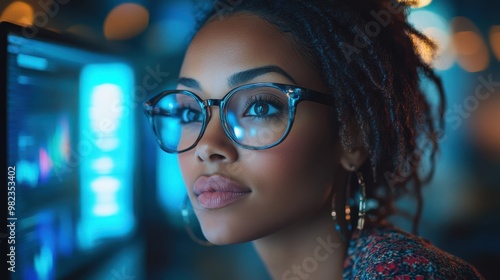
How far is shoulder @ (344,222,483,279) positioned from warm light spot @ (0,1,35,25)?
1.09 metres

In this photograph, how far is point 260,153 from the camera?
Answer: 3.15 feet

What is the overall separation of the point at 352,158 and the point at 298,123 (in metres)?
0.19

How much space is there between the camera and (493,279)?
77.7 inches

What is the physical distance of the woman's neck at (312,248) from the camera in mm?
1103

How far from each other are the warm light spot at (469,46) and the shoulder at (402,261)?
1.72 metres

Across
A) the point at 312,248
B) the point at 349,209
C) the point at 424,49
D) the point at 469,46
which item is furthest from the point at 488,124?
the point at 312,248

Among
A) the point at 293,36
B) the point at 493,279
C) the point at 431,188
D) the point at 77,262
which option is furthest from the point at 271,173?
the point at 431,188

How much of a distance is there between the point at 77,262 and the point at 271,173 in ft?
2.81

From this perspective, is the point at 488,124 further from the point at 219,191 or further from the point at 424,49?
the point at 219,191

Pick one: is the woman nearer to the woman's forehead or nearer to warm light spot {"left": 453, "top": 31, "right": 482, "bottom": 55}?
the woman's forehead

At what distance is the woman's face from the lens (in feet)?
3.17

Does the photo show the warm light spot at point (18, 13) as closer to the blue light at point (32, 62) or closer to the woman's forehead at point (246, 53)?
the blue light at point (32, 62)

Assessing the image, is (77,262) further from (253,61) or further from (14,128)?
(253,61)

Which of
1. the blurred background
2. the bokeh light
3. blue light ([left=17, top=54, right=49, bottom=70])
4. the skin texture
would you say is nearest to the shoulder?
the skin texture
